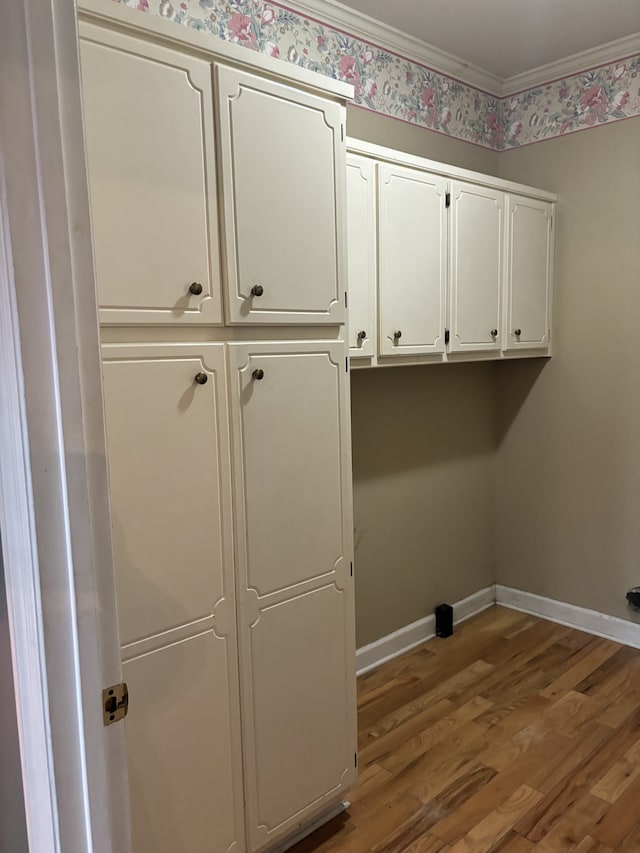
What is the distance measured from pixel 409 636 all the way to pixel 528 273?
186 centimetres

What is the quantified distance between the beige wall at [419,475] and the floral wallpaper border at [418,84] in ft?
0.36

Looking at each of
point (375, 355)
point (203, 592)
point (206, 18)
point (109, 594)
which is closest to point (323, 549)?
point (203, 592)

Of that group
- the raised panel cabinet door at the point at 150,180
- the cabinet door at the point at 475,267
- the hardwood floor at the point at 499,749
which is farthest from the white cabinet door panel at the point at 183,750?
the cabinet door at the point at 475,267

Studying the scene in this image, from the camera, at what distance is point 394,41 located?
2.72m

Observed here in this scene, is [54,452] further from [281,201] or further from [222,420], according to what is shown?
[281,201]

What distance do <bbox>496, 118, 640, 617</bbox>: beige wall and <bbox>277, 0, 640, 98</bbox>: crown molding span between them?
1.00 feet

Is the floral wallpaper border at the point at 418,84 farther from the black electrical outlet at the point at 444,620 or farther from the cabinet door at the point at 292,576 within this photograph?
the black electrical outlet at the point at 444,620

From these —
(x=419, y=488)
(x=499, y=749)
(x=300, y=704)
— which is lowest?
(x=499, y=749)

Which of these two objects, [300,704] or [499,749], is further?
[499,749]

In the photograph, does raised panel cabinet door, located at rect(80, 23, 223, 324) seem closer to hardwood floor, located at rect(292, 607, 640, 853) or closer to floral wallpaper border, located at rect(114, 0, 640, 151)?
floral wallpaper border, located at rect(114, 0, 640, 151)

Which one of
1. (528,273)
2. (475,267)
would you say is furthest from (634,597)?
(475,267)

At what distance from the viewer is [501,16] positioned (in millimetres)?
2566

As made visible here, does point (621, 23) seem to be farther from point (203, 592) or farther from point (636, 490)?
point (203, 592)

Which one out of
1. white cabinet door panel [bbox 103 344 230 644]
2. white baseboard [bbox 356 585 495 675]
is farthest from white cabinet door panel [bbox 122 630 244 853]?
white baseboard [bbox 356 585 495 675]
